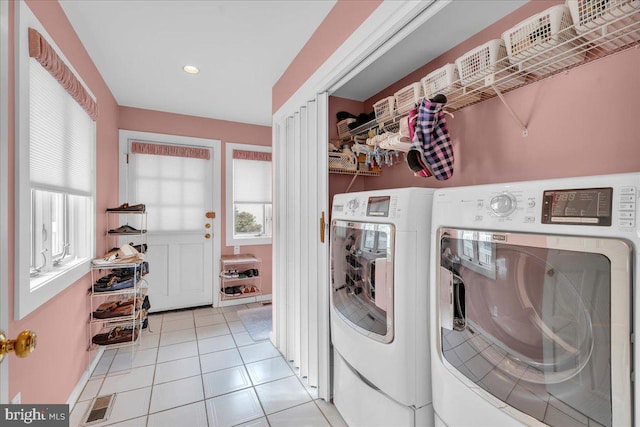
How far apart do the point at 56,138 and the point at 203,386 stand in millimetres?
1903

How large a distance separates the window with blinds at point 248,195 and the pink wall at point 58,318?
4.76ft

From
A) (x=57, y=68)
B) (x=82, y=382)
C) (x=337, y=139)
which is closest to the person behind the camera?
(x=57, y=68)

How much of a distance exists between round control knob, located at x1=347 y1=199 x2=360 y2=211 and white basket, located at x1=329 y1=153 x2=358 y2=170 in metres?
0.55

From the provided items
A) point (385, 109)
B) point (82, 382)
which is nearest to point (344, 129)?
point (385, 109)

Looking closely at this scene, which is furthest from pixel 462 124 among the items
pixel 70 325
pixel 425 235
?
pixel 70 325

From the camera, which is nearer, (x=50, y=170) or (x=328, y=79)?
(x=50, y=170)

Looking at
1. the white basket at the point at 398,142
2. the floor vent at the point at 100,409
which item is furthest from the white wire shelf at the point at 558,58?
the floor vent at the point at 100,409

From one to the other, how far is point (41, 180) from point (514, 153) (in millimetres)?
2561

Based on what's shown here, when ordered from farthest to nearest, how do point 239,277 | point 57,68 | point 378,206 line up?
point 239,277 < point 57,68 < point 378,206

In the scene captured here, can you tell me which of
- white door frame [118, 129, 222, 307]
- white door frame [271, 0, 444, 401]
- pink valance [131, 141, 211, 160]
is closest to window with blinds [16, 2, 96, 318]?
pink valance [131, 141, 211, 160]

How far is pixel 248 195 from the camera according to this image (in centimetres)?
400

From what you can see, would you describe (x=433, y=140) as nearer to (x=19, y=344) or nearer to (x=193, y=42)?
(x=19, y=344)

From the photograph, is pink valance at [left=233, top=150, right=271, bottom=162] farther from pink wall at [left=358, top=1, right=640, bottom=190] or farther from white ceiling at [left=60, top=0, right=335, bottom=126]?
pink wall at [left=358, top=1, right=640, bottom=190]

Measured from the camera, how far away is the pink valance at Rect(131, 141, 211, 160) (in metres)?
3.39
